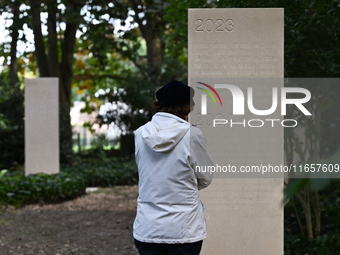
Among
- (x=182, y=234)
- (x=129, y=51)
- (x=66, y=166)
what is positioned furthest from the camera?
(x=129, y=51)

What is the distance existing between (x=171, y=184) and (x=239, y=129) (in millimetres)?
2127

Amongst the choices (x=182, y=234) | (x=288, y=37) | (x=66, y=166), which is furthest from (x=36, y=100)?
(x=182, y=234)

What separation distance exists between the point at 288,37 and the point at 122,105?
1214cm

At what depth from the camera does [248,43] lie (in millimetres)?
4410

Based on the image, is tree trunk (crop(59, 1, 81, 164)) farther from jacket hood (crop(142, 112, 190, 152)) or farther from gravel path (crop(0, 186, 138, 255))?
jacket hood (crop(142, 112, 190, 152))

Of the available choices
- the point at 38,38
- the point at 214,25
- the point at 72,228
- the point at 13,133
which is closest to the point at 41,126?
the point at 38,38

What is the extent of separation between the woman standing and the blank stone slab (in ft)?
31.7

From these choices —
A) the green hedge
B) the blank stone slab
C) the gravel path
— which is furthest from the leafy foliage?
the gravel path

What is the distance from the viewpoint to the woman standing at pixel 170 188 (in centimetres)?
238

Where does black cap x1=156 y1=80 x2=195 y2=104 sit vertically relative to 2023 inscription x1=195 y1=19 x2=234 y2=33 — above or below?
below

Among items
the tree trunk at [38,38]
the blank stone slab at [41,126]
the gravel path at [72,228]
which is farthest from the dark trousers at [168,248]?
the tree trunk at [38,38]

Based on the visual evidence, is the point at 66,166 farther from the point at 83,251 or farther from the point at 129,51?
the point at 83,251

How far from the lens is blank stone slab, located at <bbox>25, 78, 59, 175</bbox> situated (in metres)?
11.6

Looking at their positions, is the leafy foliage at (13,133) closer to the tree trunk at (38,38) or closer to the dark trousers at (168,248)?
the tree trunk at (38,38)
